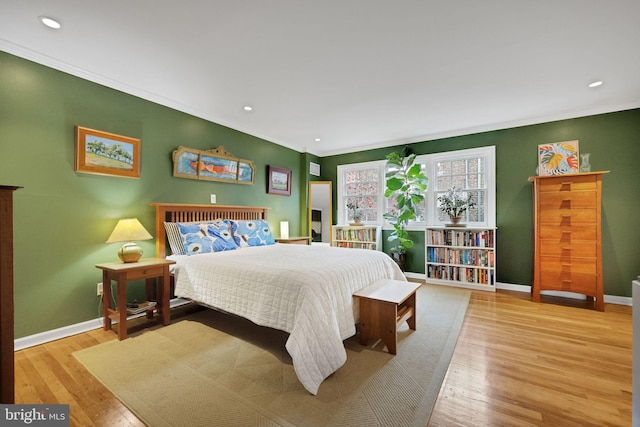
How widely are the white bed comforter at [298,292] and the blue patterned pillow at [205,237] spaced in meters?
0.22

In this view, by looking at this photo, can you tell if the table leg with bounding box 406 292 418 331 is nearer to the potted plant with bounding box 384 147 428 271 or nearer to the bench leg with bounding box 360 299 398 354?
the bench leg with bounding box 360 299 398 354

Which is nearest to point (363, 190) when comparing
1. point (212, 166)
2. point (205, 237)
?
point (212, 166)

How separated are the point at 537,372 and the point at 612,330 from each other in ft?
4.94

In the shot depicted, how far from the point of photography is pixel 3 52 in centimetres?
221

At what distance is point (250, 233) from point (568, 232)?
416 cm

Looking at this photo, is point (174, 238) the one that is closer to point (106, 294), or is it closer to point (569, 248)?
point (106, 294)

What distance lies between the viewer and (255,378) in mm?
1850

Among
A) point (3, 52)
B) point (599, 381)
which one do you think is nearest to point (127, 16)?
point (3, 52)

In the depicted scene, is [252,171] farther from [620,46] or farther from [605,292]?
[605,292]

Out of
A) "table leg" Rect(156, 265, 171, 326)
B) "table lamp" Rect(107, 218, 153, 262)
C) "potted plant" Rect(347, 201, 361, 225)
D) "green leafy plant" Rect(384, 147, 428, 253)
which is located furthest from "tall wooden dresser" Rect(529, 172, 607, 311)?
"table lamp" Rect(107, 218, 153, 262)

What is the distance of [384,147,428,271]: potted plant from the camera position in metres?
4.66

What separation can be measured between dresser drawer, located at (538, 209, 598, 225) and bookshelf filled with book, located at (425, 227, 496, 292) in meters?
0.62

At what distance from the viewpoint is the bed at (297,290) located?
180cm

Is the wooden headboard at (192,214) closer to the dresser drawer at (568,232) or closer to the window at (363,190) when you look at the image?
the window at (363,190)
